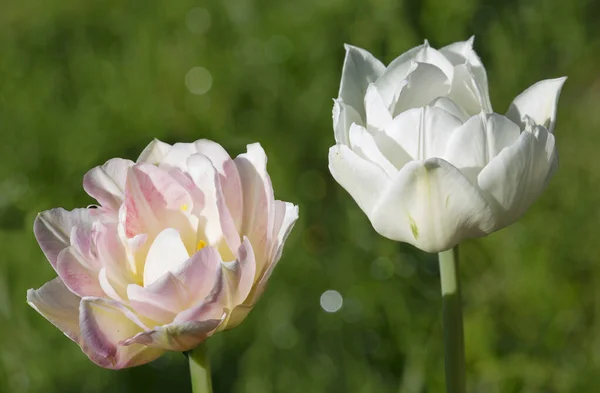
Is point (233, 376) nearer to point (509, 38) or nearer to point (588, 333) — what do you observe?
point (588, 333)

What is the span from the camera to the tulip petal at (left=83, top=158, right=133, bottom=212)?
520mm

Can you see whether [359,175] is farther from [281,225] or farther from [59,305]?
[59,305]

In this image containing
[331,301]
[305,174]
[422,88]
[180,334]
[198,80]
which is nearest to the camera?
[180,334]

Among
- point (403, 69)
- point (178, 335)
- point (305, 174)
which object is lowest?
point (305, 174)

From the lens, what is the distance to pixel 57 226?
51 centimetres

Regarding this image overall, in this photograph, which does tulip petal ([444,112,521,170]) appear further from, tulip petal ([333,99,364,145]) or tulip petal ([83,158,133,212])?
tulip petal ([83,158,133,212])

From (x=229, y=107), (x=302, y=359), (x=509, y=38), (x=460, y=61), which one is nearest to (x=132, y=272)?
(x=460, y=61)

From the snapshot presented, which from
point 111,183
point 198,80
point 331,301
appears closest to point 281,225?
point 111,183

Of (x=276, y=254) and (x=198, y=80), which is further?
(x=198, y=80)

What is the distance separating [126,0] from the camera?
191 centimetres

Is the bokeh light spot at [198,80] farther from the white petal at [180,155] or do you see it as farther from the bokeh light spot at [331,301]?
the white petal at [180,155]

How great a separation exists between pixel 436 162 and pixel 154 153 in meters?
0.17

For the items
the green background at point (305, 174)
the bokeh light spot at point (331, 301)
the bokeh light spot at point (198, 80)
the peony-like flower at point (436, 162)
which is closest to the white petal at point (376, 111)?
the peony-like flower at point (436, 162)

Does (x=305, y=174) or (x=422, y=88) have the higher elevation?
(x=422, y=88)
